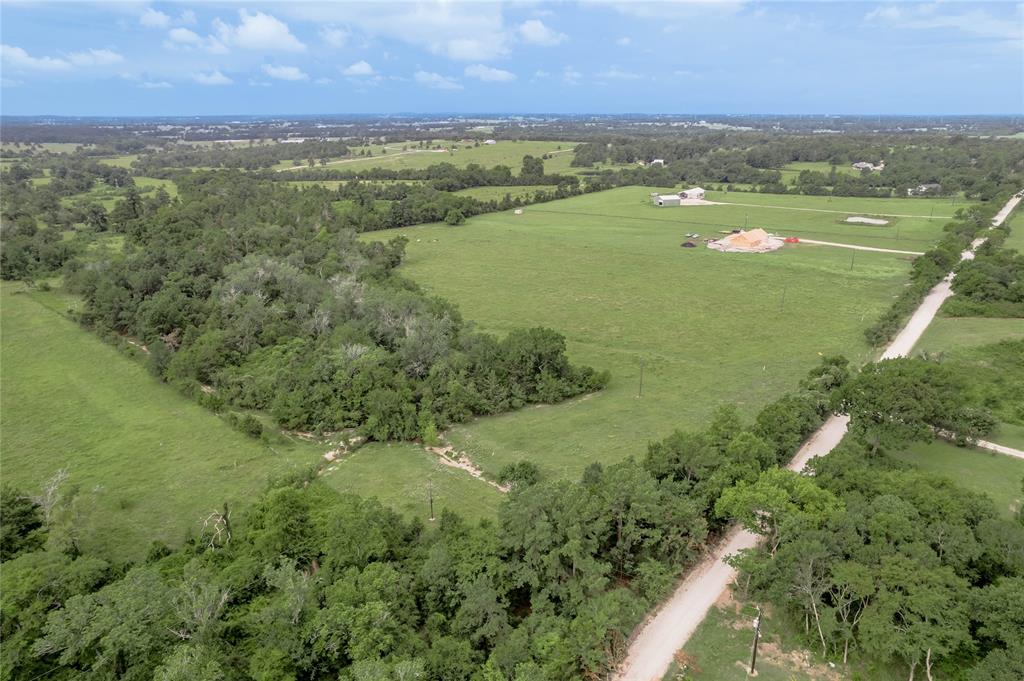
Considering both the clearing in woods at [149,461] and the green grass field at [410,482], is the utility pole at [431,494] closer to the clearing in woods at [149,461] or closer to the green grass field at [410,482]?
the green grass field at [410,482]

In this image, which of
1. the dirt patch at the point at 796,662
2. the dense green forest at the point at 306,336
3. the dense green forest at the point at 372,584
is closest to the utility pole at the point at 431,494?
the dense green forest at the point at 372,584

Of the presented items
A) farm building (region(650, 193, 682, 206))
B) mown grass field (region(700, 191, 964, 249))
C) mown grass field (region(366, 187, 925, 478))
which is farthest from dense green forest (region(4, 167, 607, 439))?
farm building (region(650, 193, 682, 206))

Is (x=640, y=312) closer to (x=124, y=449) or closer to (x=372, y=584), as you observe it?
(x=124, y=449)

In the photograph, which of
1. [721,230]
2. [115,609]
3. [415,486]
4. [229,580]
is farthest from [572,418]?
[721,230]

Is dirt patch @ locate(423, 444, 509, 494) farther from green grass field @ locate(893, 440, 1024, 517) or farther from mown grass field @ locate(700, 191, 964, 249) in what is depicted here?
mown grass field @ locate(700, 191, 964, 249)

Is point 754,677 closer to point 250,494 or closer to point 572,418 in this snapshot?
point 572,418
